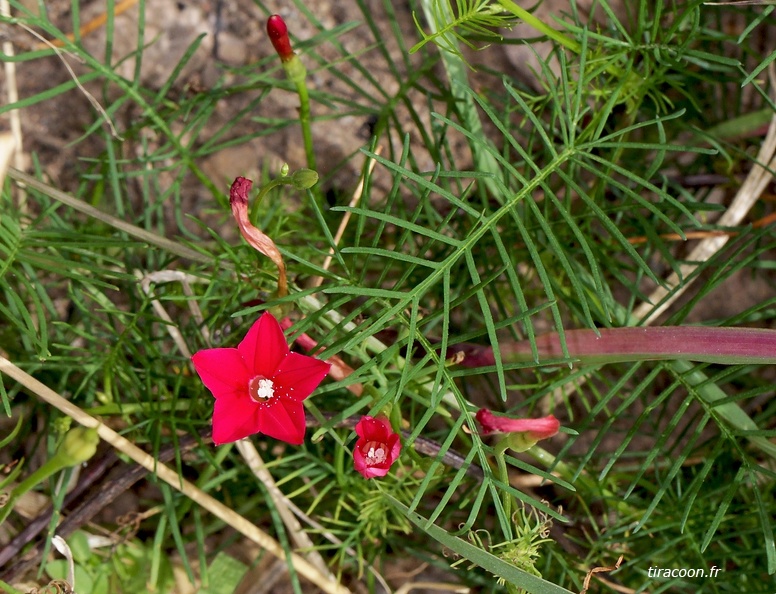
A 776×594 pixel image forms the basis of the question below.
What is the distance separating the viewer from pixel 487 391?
4.61 ft

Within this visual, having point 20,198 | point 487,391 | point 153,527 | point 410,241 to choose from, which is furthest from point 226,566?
point 20,198

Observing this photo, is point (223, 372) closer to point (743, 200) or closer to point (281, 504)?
point (281, 504)

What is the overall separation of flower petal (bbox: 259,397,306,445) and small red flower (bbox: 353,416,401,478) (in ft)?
0.23

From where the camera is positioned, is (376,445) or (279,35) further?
(279,35)

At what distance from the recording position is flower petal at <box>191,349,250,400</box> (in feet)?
2.77

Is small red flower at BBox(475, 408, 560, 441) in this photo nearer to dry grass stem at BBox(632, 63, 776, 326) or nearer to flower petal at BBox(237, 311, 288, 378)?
flower petal at BBox(237, 311, 288, 378)

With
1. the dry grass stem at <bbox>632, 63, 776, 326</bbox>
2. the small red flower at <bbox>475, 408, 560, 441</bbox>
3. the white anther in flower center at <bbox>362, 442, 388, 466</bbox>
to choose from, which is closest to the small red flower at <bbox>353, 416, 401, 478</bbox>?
the white anther in flower center at <bbox>362, 442, 388, 466</bbox>

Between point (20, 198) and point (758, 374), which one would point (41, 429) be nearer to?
point (20, 198)

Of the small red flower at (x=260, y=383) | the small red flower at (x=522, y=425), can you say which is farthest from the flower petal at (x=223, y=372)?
the small red flower at (x=522, y=425)

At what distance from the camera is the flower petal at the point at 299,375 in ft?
2.68

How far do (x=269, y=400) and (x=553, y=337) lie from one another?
0.41m

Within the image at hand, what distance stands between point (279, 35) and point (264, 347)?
0.42 meters

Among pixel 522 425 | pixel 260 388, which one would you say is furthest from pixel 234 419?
pixel 522 425

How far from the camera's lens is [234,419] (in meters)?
0.87
